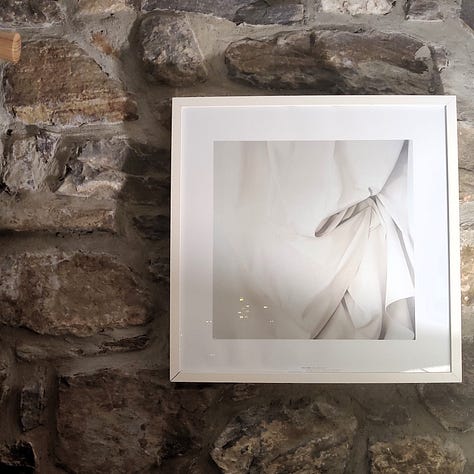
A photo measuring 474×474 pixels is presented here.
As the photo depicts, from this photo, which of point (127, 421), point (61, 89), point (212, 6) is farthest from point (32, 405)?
point (212, 6)

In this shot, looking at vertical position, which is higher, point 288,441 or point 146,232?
point 146,232

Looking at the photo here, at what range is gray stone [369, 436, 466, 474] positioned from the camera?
1.22m

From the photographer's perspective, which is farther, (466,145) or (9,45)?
(466,145)

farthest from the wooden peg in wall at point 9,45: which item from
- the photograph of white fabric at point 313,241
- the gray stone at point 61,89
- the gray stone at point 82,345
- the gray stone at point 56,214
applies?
the gray stone at point 82,345

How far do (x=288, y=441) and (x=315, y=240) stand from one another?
39 centimetres

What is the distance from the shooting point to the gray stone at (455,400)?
123 cm

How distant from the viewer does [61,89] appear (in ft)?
4.19

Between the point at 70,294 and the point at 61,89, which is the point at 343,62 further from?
the point at 70,294

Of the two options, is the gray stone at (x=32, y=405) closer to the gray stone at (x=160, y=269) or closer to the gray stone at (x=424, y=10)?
the gray stone at (x=160, y=269)

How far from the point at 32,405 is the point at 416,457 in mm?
760

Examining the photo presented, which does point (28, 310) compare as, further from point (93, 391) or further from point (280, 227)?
point (280, 227)

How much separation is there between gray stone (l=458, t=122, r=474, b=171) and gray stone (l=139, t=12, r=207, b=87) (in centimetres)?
53

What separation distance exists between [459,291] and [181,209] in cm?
55

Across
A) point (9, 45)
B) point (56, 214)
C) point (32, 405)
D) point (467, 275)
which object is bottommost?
point (32, 405)
